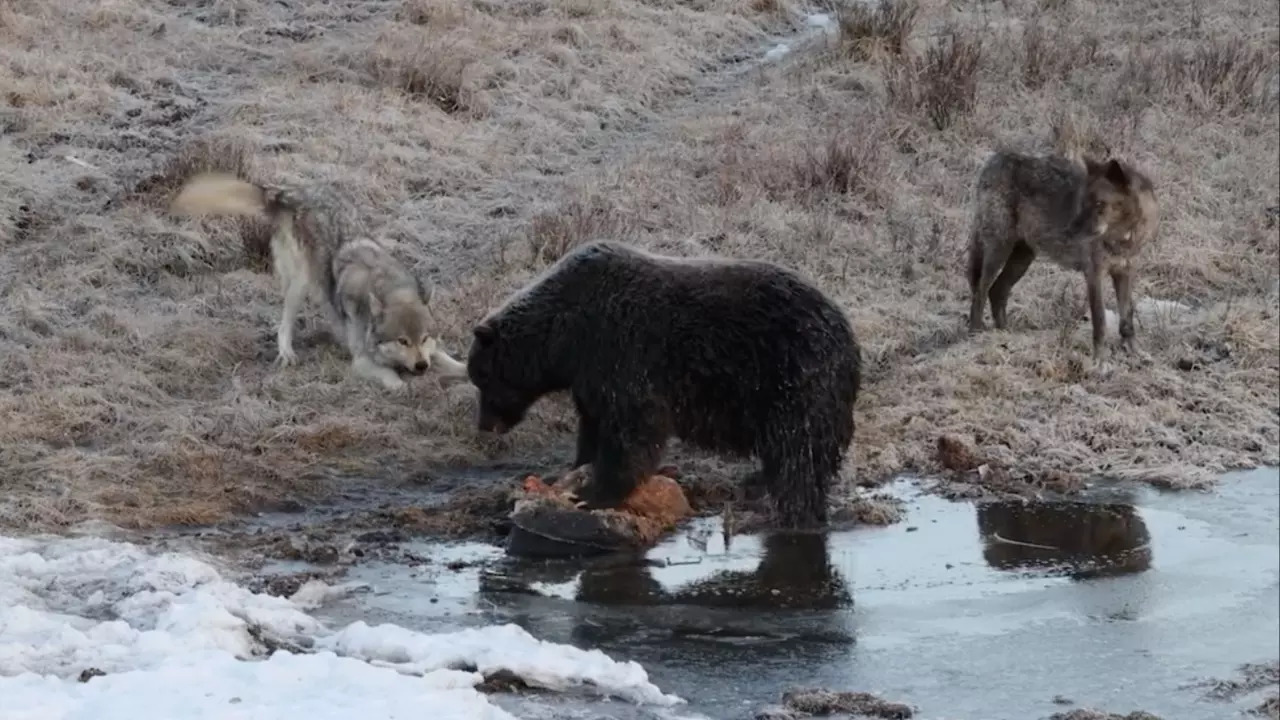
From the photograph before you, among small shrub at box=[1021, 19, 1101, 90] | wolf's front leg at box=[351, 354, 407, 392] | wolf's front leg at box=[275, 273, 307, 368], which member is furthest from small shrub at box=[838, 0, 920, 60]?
wolf's front leg at box=[351, 354, 407, 392]

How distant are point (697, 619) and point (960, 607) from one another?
45.6 inches

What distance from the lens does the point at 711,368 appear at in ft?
27.4

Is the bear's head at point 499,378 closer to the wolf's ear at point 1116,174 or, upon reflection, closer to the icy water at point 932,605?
the icy water at point 932,605

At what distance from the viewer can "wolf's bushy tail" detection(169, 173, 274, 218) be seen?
11.2m

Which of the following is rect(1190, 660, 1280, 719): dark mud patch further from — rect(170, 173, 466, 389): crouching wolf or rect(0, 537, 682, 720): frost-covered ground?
rect(170, 173, 466, 389): crouching wolf

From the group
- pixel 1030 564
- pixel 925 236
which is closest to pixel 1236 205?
pixel 925 236

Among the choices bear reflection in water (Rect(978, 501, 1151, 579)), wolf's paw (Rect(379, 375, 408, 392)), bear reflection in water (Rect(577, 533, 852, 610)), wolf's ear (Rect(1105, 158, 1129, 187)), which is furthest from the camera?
wolf's ear (Rect(1105, 158, 1129, 187))

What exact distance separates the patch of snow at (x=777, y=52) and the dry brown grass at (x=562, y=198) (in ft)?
1.09

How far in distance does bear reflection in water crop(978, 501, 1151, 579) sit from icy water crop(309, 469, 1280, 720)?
0.02 meters

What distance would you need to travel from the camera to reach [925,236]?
13.3m

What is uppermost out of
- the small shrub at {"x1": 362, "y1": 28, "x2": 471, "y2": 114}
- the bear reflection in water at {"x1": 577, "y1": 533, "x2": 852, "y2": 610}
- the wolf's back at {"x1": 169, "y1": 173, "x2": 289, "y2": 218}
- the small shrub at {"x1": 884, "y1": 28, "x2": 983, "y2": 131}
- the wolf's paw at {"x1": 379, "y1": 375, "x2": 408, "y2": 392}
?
the small shrub at {"x1": 884, "y1": 28, "x2": 983, "y2": 131}

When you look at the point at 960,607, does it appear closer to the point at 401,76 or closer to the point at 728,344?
the point at 728,344

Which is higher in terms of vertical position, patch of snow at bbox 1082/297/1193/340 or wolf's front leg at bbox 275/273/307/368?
patch of snow at bbox 1082/297/1193/340

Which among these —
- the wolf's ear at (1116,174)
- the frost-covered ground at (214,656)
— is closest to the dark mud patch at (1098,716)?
the frost-covered ground at (214,656)
